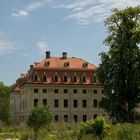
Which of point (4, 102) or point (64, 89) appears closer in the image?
point (64, 89)

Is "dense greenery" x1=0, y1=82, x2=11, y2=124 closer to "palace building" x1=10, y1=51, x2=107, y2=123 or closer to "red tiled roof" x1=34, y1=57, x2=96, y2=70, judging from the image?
"palace building" x1=10, y1=51, x2=107, y2=123

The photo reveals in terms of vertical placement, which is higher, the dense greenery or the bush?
the dense greenery

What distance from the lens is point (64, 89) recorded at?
290 ft

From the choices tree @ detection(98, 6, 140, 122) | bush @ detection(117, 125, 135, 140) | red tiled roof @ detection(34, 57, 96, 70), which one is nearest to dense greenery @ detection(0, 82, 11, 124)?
red tiled roof @ detection(34, 57, 96, 70)

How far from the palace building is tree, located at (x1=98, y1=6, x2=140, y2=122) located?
94.2ft

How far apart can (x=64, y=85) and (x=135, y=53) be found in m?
34.4

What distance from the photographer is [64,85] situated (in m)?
88.1

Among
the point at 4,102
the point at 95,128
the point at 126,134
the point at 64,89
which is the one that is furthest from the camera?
the point at 4,102

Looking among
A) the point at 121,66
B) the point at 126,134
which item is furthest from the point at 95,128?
the point at 121,66

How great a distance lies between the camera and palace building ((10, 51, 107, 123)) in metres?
87.0

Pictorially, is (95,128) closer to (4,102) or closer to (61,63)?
(61,63)

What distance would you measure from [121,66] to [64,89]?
109 ft

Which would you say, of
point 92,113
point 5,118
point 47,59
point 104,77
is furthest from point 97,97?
point 104,77

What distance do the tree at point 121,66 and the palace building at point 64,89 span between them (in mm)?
28698
